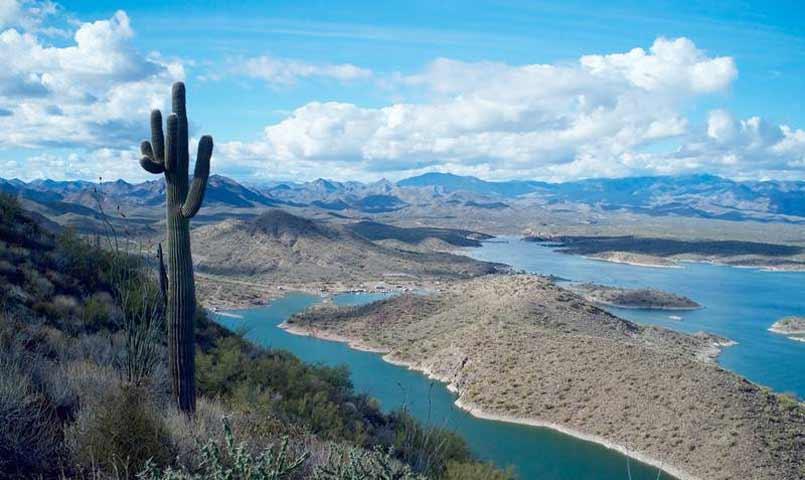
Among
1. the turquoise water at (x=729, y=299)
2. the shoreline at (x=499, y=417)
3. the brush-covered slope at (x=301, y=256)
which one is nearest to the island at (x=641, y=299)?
the turquoise water at (x=729, y=299)

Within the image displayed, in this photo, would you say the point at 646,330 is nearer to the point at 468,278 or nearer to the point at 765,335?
the point at 765,335

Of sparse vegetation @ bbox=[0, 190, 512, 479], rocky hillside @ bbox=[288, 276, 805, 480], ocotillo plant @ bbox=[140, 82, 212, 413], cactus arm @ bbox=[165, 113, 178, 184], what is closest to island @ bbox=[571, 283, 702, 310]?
rocky hillside @ bbox=[288, 276, 805, 480]

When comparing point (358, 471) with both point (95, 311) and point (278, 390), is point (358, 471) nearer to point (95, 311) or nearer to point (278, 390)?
point (278, 390)

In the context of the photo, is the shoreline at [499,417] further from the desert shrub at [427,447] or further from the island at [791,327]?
the island at [791,327]

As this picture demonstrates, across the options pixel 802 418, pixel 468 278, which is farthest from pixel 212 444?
pixel 468 278

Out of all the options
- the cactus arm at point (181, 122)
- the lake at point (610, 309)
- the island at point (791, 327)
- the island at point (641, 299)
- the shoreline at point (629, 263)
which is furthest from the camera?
the shoreline at point (629, 263)

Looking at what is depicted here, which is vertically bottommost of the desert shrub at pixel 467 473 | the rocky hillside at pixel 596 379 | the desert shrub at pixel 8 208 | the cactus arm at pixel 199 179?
the rocky hillside at pixel 596 379

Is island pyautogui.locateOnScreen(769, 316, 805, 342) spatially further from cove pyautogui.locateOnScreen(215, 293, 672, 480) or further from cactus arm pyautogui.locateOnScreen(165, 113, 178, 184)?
cactus arm pyautogui.locateOnScreen(165, 113, 178, 184)

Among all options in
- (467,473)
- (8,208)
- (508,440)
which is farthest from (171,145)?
(508,440)
